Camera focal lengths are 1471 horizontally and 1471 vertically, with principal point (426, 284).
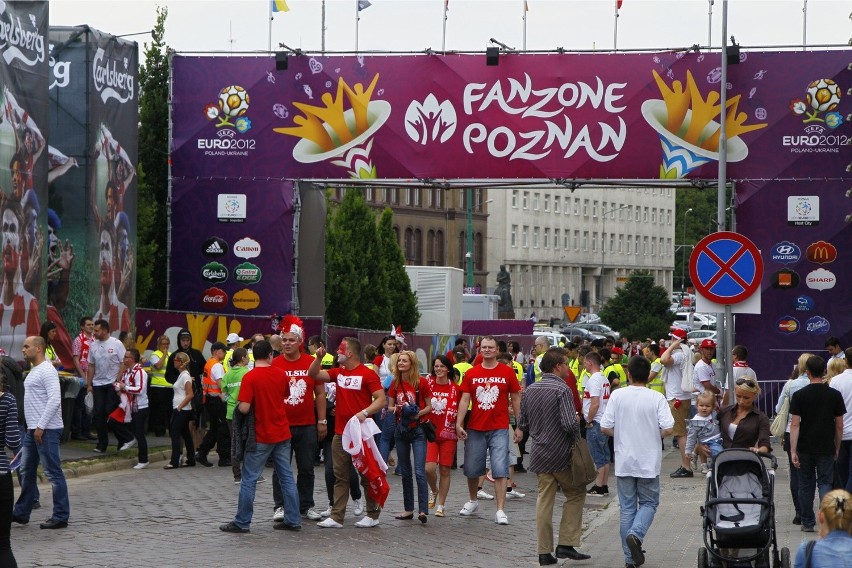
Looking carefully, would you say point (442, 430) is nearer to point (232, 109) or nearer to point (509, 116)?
point (509, 116)

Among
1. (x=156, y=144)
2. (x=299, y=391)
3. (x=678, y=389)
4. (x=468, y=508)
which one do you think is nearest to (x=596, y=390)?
(x=468, y=508)

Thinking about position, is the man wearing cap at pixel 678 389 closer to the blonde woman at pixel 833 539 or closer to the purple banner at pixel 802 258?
the purple banner at pixel 802 258

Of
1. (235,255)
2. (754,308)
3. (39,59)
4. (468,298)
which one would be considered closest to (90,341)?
(39,59)

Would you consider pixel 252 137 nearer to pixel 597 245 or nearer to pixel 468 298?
pixel 468 298

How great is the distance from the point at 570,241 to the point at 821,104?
84146mm

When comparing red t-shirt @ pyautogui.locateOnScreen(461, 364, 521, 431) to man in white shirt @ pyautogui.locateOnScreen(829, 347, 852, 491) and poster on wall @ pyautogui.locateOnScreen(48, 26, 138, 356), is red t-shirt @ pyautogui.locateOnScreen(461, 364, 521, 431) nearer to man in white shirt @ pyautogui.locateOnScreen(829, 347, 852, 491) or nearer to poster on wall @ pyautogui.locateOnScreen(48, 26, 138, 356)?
man in white shirt @ pyautogui.locateOnScreen(829, 347, 852, 491)

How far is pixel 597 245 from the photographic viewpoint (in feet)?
374

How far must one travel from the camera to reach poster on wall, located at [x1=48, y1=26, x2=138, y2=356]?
24734 mm

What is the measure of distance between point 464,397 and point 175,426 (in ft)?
21.7

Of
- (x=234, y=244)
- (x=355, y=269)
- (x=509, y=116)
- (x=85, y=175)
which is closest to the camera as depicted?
(x=85, y=175)

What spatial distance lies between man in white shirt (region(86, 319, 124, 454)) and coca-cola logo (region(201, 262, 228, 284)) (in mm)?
7317

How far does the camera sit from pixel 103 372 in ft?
69.5

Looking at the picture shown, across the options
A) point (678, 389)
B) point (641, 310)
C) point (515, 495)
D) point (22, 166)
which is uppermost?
point (22, 166)

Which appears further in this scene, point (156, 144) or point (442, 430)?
point (156, 144)
